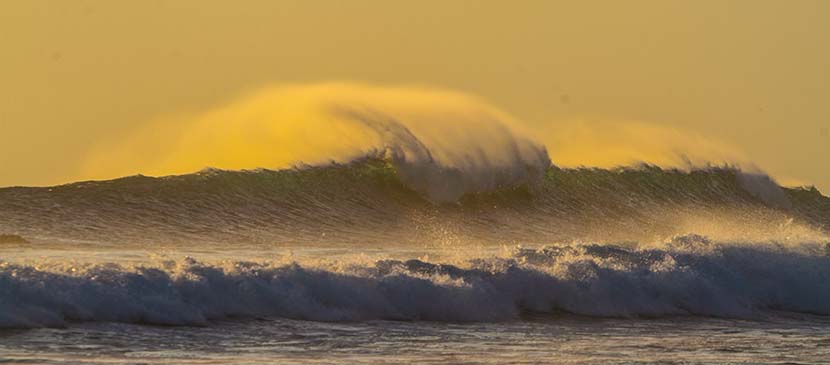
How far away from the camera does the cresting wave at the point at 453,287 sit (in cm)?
1898

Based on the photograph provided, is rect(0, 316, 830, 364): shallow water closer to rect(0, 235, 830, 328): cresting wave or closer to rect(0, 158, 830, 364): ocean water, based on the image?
rect(0, 158, 830, 364): ocean water

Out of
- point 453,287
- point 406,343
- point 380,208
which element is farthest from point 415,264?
point 380,208

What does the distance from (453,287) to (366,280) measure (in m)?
1.12

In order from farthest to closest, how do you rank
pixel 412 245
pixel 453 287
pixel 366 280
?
pixel 412 245, pixel 453 287, pixel 366 280

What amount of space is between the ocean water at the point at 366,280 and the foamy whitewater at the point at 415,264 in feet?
0.14

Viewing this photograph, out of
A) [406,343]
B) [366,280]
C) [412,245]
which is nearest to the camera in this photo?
[406,343]

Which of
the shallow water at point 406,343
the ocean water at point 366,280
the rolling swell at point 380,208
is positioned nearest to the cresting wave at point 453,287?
the ocean water at point 366,280

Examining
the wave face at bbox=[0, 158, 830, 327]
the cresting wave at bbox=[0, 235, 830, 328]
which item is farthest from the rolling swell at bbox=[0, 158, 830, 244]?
the cresting wave at bbox=[0, 235, 830, 328]

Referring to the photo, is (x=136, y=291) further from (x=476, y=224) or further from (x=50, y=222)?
(x=476, y=224)

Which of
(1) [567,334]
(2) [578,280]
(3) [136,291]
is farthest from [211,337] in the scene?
(2) [578,280]

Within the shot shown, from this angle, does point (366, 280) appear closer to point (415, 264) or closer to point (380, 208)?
point (415, 264)

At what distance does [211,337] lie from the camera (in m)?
17.9

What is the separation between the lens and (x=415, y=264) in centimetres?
2261

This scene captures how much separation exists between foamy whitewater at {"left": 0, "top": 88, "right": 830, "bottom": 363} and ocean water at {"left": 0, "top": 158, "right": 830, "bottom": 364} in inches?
1.7
